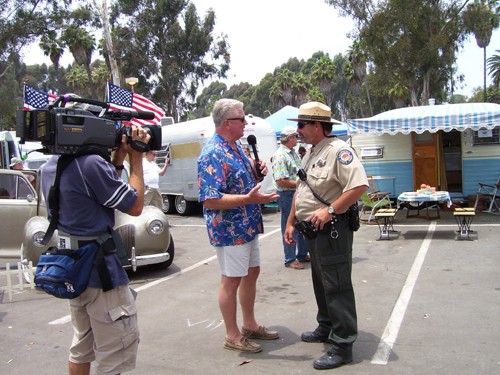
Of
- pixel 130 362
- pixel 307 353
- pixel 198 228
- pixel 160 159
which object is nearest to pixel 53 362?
pixel 130 362

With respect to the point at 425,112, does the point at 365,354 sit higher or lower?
lower

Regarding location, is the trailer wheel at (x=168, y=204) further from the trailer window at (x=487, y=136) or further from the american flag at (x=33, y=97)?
the trailer window at (x=487, y=136)

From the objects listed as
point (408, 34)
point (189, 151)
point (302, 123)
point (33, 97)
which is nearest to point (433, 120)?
point (189, 151)

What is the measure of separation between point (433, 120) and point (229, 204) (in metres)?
8.37

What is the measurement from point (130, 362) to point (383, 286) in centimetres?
381

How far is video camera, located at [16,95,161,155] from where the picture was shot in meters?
2.63

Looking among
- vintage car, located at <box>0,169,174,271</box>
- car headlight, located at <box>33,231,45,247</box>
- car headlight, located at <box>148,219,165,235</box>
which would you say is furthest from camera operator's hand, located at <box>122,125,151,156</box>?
car headlight, located at <box>33,231,45,247</box>

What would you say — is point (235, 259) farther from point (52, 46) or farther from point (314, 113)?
point (52, 46)

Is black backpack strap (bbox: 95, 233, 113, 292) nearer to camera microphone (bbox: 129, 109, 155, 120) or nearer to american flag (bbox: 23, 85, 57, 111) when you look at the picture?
camera microphone (bbox: 129, 109, 155, 120)

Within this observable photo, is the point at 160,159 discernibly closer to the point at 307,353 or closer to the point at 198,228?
the point at 198,228

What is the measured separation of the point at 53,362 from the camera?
13.4 feet

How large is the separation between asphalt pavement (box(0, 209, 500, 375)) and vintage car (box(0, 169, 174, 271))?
0.39 metres

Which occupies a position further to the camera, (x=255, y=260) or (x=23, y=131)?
(x=255, y=260)

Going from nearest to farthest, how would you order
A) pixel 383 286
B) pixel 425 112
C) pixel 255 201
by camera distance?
pixel 255 201 < pixel 383 286 < pixel 425 112
